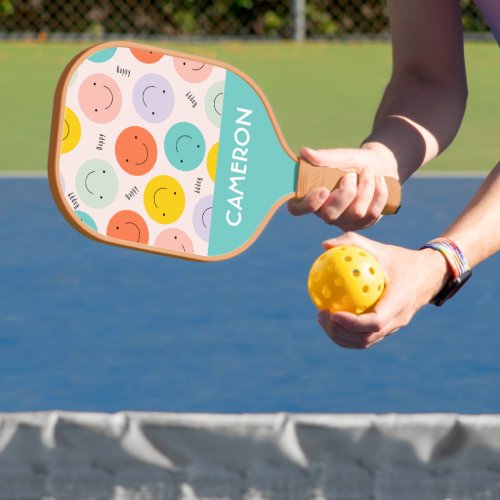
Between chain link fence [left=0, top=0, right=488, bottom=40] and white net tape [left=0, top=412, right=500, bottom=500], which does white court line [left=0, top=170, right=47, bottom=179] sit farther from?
chain link fence [left=0, top=0, right=488, bottom=40]

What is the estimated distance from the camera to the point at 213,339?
16.0 feet

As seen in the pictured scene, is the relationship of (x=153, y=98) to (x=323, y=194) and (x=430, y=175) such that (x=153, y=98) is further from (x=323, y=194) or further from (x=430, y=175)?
(x=430, y=175)

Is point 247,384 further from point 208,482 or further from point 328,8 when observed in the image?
point 328,8

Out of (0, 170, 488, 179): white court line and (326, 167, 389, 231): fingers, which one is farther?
(0, 170, 488, 179): white court line

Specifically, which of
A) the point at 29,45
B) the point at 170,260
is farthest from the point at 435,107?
the point at 29,45

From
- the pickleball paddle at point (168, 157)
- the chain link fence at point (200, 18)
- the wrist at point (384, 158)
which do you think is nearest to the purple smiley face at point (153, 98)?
the pickleball paddle at point (168, 157)

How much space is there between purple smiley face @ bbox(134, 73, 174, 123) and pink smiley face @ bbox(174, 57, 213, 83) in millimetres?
34

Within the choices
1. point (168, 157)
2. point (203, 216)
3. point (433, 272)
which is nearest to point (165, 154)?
point (168, 157)

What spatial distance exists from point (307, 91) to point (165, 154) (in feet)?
25.9

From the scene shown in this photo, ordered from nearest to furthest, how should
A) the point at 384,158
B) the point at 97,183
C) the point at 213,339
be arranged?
the point at 97,183 < the point at 384,158 < the point at 213,339

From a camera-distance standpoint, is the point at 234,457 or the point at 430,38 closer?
the point at 234,457

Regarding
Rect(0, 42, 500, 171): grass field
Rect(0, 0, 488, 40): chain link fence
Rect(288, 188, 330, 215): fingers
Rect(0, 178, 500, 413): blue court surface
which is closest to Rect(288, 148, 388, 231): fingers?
Rect(288, 188, 330, 215): fingers

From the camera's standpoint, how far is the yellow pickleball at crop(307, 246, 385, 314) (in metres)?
2.12

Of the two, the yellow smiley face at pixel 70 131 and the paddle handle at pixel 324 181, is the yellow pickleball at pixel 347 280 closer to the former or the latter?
the paddle handle at pixel 324 181
